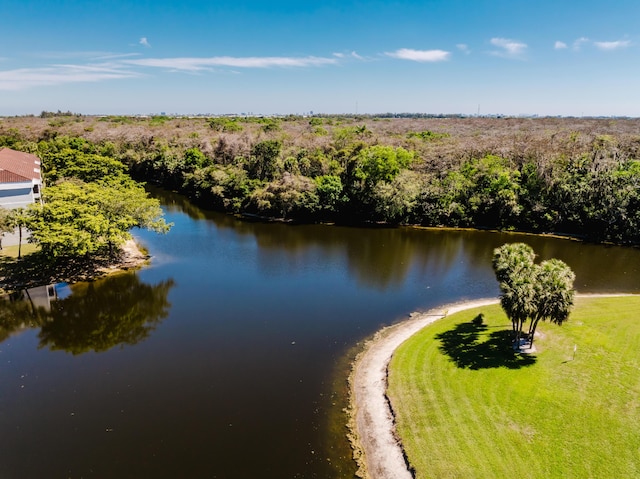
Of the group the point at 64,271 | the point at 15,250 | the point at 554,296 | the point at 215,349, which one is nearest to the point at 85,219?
the point at 64,271

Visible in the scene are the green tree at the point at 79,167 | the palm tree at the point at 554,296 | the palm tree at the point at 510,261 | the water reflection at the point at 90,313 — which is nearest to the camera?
the palm tree at the point at 554,296

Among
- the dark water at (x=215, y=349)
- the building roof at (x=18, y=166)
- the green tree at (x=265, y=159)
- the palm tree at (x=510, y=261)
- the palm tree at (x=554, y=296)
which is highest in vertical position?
the green tree at (x=265, y=159)

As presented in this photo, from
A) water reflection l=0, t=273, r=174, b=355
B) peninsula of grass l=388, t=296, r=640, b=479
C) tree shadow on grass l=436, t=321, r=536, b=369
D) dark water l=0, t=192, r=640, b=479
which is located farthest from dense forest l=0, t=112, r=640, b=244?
tree shadow on grass l=436, t=321, r=536, b=369

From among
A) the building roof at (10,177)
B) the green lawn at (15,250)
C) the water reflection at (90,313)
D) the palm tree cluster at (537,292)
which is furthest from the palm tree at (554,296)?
the building roof at (10,177)

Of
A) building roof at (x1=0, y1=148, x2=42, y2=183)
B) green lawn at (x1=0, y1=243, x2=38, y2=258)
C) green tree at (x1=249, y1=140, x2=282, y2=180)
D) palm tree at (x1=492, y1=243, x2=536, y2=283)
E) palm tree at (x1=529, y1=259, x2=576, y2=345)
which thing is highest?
green tree at (x1=249, y1=140, x2=282, y2=180)

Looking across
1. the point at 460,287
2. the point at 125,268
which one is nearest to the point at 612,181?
the point at 460,287

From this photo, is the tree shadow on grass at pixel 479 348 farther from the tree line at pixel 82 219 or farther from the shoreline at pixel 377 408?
the tree line at pixel 82 219

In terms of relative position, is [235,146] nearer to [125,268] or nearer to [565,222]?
[125,268]

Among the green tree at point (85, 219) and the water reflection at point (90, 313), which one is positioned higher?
the green tree at point (85, 219)

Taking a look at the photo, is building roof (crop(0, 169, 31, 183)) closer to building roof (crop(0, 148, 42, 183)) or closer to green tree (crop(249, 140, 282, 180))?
building roof (crop(0, 148, 42, 183))
